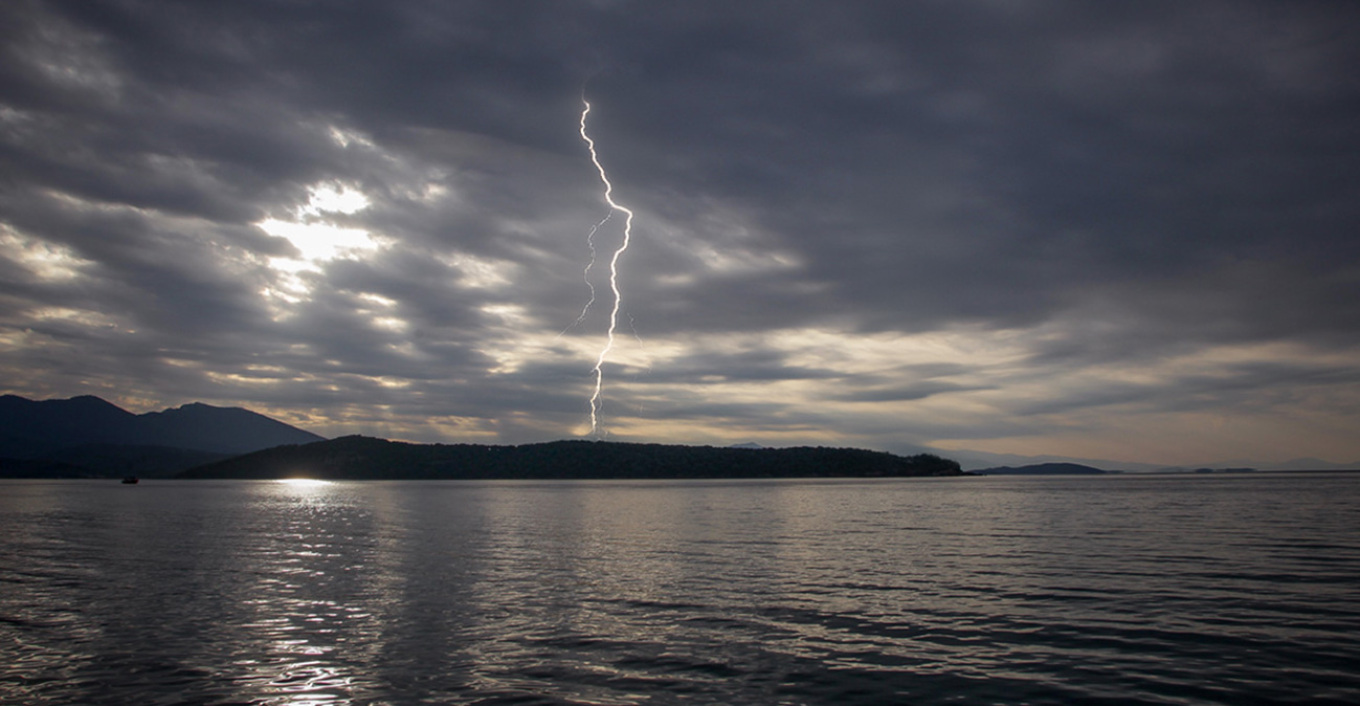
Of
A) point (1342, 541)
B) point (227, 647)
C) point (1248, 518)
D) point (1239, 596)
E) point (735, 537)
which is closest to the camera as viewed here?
point (227, 647)

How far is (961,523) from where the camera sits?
69375 millimetres

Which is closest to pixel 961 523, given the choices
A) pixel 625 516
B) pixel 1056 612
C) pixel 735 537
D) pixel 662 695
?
pixel 735 537

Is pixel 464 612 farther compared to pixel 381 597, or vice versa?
pixel 381 597

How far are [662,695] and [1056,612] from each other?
16.6 meters

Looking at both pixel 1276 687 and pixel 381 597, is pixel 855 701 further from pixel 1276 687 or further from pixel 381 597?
pixel 381 597

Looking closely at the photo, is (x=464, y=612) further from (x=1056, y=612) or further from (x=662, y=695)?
(x=1056, y=612)

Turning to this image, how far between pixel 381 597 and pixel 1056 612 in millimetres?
26265

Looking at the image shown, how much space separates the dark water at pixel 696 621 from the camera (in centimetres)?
1853

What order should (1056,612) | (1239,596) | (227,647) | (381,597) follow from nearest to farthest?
(227,647), (1056,612), (1239,596), (381,597)

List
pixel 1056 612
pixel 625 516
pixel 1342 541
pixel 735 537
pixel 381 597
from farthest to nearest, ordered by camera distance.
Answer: pixel 625 516 < pixel 735 537 < pixel 1342 541 < pixel 381 597 < pixel 1056 612

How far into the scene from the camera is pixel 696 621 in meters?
26.0

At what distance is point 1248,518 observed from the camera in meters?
68.9

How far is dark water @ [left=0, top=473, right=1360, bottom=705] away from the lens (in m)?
18.5

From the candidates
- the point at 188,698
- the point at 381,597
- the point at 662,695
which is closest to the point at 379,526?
the point at 381,597
